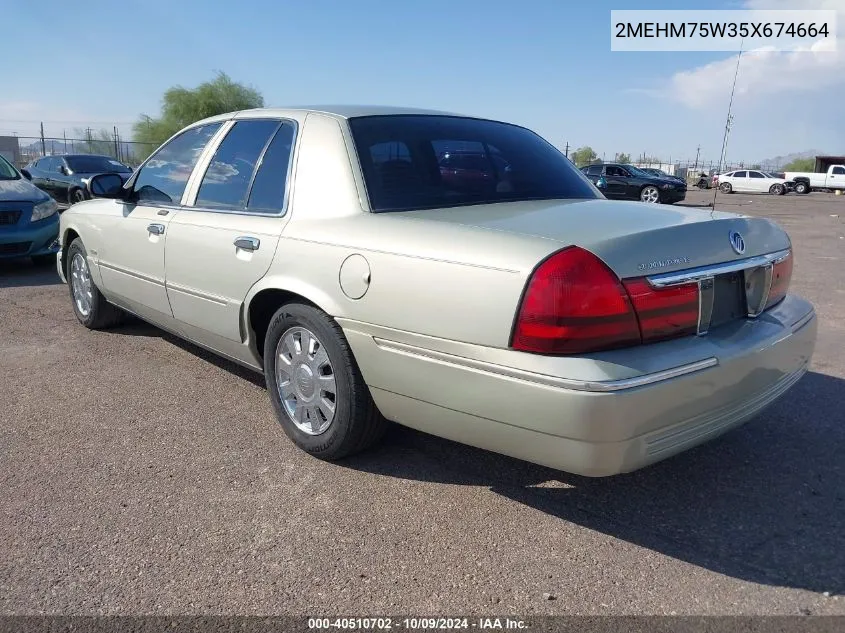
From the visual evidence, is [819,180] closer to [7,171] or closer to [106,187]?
[7,171]

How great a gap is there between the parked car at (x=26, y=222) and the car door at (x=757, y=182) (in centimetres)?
3846

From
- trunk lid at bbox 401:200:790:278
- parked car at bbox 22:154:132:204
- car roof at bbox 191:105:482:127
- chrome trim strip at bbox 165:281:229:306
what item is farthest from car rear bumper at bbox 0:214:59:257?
trunk lid at bbox 401:200:790:278

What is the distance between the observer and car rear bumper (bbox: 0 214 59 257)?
26.0 feet

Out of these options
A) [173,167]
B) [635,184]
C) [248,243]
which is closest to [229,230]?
[248,243]

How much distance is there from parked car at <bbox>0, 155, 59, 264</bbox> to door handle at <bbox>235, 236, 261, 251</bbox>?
19.3 ft

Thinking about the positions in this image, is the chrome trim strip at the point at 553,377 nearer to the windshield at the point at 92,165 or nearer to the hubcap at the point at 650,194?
the windshield at the point at 92,165

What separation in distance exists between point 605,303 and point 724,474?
134cm

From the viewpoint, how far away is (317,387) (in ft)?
10.3

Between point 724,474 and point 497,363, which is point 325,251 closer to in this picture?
point 497,363

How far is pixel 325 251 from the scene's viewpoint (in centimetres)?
292

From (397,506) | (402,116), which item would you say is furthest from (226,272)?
(397,506)

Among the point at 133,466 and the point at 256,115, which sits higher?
the point at 256,115

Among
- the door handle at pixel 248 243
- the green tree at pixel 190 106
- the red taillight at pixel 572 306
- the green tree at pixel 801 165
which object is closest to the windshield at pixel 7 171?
the door handle at pixel 248 243

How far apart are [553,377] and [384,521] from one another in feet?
3.14
